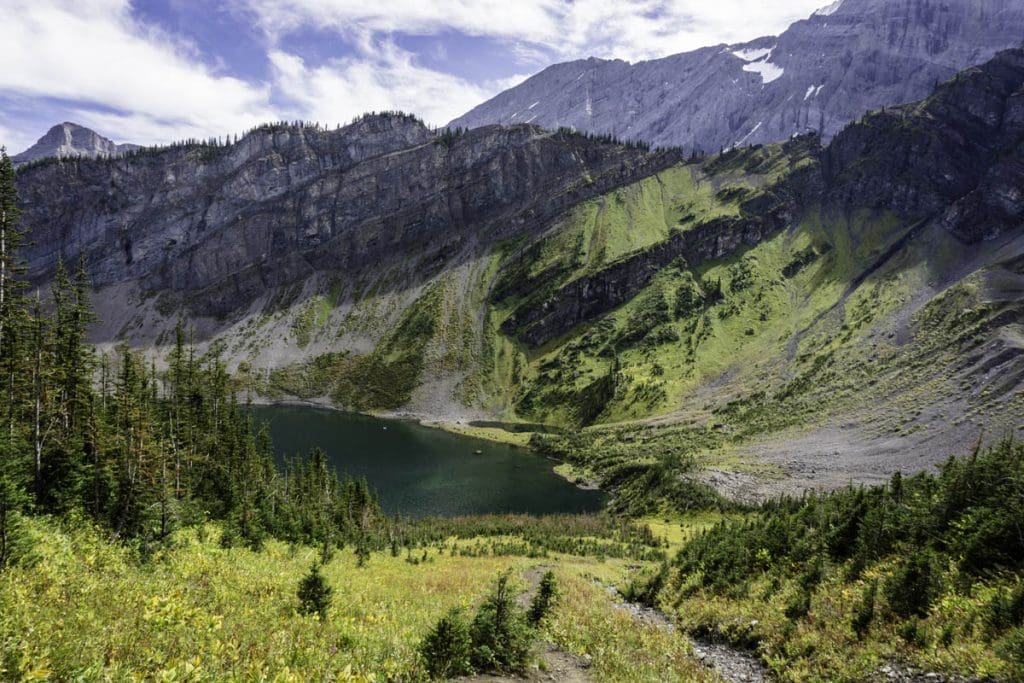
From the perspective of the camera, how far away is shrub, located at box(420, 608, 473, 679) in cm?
1204

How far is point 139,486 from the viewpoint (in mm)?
26797

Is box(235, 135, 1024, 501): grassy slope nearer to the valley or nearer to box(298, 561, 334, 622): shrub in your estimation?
the valley

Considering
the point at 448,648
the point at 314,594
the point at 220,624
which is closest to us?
the point at 220,624

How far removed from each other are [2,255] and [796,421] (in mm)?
109089

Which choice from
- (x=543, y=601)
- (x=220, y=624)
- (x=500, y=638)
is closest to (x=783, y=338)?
(x=543, y=601)

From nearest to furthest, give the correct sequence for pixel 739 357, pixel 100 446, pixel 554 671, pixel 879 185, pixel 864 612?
pixel 554 671 < pixel 864 612 < pixel 100 446 < pixel 739 357 < pixel 879 185

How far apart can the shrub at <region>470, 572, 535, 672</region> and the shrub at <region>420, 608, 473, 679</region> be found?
3.53ft

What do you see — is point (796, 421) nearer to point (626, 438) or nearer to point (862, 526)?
point (626, 438)

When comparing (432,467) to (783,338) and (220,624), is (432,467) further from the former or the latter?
(783,338)

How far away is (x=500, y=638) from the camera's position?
551 inches

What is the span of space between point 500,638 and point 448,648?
90.3 inches

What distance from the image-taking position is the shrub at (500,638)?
13473 millimetres

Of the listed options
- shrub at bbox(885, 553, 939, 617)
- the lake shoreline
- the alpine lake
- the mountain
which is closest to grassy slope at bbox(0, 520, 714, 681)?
shrub at bbox(885, 553, 939, 617)

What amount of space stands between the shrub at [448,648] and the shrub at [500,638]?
108 cm
